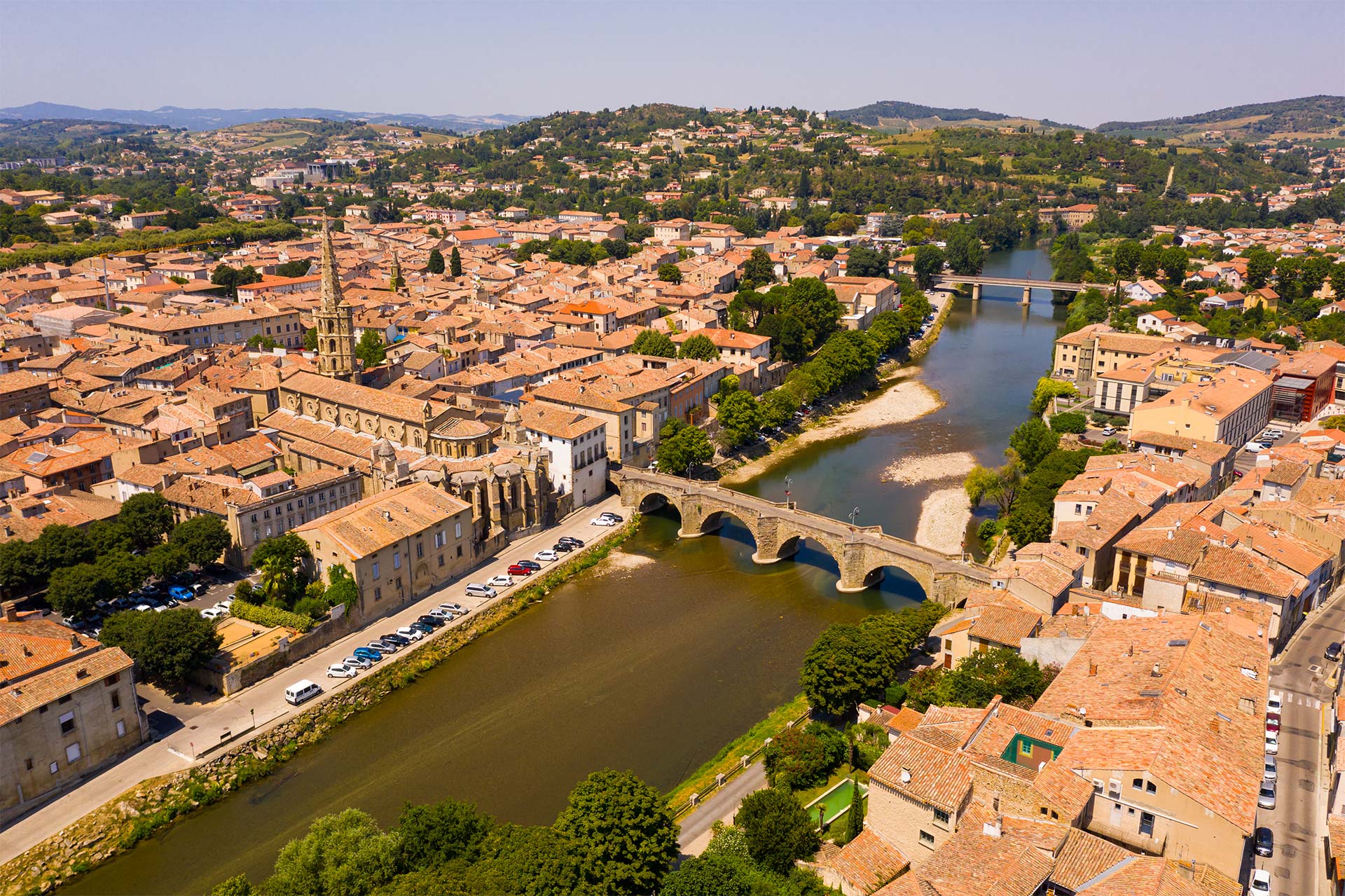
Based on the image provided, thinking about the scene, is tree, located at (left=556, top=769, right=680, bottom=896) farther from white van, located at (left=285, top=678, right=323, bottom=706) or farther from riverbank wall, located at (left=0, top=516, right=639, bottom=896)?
white van, located at (left=285, top=678, right=323, bottom=706)

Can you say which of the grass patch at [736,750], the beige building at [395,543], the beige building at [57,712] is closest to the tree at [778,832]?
the grass patch at [736,750]

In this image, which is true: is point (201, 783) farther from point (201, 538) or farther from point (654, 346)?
point (654, 346)

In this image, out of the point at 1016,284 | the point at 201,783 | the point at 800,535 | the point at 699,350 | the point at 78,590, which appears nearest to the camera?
the point at 201,783

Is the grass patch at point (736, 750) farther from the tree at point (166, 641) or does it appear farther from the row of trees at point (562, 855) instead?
the tree at point (166, 641)

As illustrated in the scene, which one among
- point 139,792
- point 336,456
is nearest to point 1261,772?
point 139,792

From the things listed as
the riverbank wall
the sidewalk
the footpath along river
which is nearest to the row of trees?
the footpath along river

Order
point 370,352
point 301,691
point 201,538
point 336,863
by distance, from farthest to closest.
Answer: point 370,352 → point 201,538 → point 301,691 → point 336,863

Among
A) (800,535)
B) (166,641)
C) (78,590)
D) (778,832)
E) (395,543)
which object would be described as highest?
(395,543)

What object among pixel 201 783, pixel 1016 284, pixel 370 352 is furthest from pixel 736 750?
pixel 1016 284
